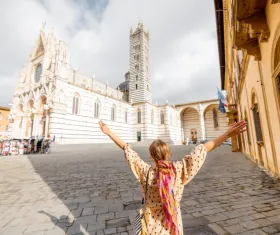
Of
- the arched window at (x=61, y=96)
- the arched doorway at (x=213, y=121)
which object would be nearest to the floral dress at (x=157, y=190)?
the arched window at (x=61, y=96)

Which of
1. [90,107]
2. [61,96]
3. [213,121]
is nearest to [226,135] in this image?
[61,96]

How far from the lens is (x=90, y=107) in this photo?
2742cm

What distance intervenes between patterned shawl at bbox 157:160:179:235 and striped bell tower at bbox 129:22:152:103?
34229 mm

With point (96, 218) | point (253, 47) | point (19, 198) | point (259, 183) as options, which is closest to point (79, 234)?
point (96, 218)

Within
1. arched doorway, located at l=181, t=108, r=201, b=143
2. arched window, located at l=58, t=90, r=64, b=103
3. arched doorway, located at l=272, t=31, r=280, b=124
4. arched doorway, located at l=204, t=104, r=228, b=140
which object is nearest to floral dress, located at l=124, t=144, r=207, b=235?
arched doorway, located at l=272, t=31, r=280, b=124

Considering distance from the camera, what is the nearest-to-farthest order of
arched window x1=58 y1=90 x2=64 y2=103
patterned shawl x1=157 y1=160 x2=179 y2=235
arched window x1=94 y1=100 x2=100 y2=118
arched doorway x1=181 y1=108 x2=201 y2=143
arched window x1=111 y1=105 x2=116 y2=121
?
patterned shawl x1=157 y1=160 x2=179 y2=235
arched window x1=58 y1=90 x2=64 y2=103
arched window x1=94 y1=100 x2=100 y2=118
arched window x1=111 y1=105 x2=116 y2=121
arched doorway x1=181 y1=108 x2=201 y2=143

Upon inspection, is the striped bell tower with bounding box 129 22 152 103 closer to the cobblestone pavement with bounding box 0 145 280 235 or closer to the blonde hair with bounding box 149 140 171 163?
the cobblestone pavement with bounding box 0 145 280 235

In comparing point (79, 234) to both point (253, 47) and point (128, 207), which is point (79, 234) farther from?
point (253, 47)

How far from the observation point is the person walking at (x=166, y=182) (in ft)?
4.22

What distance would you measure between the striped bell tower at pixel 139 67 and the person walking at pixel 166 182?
34.1 meters

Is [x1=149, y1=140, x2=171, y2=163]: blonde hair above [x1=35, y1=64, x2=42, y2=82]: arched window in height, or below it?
below

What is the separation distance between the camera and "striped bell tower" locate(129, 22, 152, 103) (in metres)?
36.2

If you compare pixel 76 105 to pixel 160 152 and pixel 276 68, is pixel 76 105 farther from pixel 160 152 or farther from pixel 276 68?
pixel 160 152

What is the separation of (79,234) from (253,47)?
20.5ft
